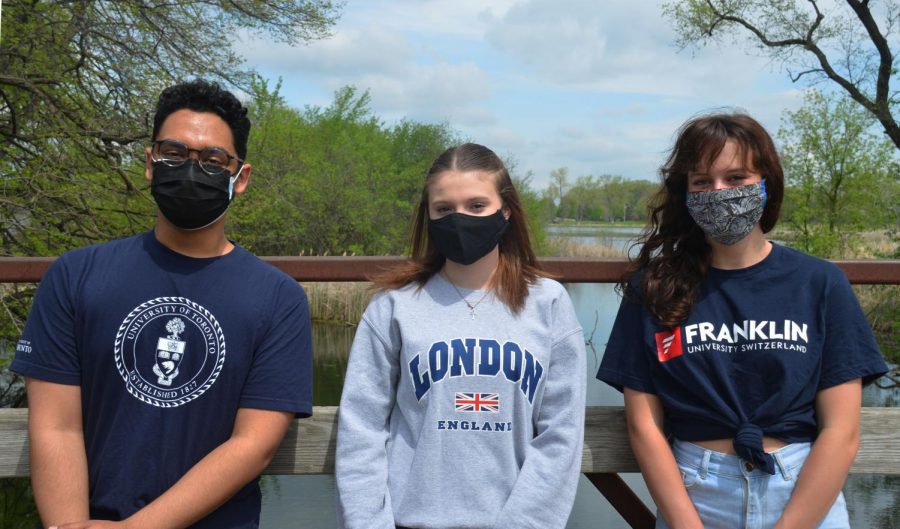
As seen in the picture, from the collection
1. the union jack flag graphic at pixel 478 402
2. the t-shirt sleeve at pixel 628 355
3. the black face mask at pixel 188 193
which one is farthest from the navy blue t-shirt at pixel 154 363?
the t-shirt sleeve at pixel 628 355

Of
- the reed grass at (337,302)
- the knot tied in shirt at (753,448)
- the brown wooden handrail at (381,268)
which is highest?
the brown wooden handrail at (381,268)

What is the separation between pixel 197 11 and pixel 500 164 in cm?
975

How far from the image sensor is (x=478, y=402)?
86.7 inches

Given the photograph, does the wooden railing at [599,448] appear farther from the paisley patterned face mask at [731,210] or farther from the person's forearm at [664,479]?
the paisley patterned face mask at [731,210]

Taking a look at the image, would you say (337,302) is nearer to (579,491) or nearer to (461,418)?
(579,491)

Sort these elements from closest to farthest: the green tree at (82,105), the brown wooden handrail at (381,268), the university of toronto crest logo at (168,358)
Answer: the university of toronto crest logo at (168,358), the brown wooden handrail at (381,268), the green tree at (82,105)

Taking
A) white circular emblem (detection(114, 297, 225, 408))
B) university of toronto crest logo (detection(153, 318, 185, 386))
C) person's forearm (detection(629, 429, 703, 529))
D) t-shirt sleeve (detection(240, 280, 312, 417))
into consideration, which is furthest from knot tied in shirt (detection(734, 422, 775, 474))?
university of toronto crest logo (detection(153, 318, 185, 386))

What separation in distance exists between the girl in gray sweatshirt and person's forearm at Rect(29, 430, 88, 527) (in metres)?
0.63

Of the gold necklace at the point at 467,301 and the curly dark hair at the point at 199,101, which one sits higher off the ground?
the curly dark hair at the point at 199,101

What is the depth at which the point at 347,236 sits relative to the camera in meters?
32.1

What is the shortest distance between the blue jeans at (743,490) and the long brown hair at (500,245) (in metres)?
0.65

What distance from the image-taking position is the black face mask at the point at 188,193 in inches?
87.6

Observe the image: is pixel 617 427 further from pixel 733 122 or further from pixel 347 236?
pixel 347 236

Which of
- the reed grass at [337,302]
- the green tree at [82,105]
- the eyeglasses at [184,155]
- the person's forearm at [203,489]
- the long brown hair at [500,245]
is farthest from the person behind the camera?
the reed grass at [337,302]
